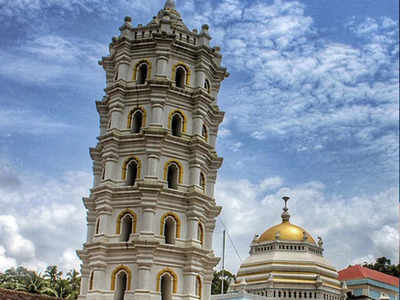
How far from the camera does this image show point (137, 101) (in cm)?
2806

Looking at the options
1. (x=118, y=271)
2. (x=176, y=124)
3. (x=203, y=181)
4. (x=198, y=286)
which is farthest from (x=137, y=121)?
(x=198, y=286)

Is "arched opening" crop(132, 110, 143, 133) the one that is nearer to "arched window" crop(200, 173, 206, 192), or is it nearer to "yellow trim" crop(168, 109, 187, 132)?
"yellow trim" crop(168, 109, 187, 132)

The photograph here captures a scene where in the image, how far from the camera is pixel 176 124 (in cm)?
2816

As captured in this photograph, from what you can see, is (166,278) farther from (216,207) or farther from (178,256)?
(216,207)

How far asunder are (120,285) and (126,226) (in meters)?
2.82

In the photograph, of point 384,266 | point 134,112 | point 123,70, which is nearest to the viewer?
point 134,112

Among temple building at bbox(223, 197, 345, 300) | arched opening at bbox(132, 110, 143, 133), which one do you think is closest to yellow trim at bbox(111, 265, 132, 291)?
arched opening at bbox(132, 110, 143, 133)

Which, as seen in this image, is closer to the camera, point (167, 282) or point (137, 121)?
point (167, 282)

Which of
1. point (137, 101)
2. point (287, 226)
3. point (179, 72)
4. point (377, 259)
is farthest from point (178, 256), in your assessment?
point (377, 259)

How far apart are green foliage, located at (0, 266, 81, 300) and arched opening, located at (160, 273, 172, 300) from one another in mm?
14664

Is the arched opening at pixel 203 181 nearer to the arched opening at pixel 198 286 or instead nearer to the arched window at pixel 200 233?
the arched window at pixel 200 233

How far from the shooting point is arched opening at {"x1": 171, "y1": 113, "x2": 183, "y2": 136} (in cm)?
2788

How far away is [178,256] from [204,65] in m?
10.9

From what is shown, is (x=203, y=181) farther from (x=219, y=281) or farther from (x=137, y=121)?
(x=219, y=281)
